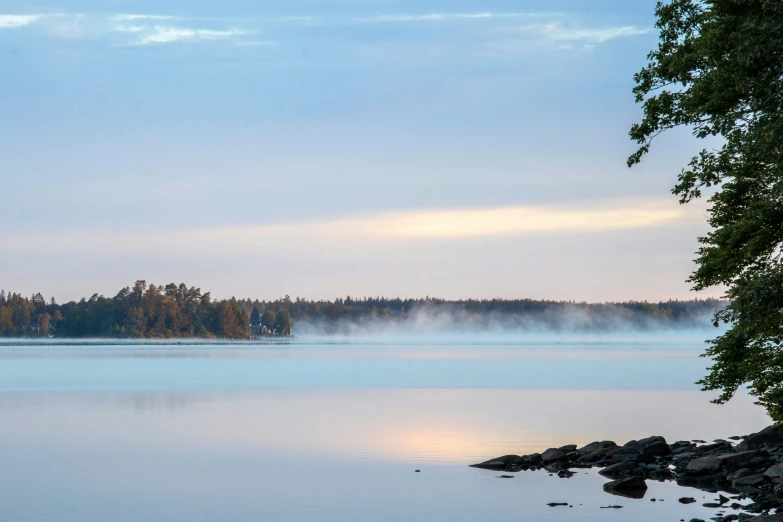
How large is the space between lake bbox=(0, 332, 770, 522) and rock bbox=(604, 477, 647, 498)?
0.37 meters

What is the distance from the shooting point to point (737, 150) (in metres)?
24.2

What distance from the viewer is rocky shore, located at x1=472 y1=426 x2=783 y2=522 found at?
84.4 feet

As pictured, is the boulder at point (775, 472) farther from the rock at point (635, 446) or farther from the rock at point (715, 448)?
the rock at point (635, 446)

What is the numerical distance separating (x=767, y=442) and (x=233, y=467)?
59.4ft

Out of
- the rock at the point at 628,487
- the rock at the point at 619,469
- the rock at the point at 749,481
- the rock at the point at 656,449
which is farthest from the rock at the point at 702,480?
the rock at the point at 656,449

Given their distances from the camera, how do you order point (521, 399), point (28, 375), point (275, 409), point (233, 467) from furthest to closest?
point (28, 375) < point (521, 399) < point (275, 409) < point (233, 467)

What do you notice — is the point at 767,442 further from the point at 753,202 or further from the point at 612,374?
the point at 612,374

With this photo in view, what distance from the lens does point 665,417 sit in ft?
173

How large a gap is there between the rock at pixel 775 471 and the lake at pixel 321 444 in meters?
2.20

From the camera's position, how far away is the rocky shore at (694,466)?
25.7 metres

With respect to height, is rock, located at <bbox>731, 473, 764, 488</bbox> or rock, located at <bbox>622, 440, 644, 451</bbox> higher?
rock, located at <bbox>622, 440, 644, 451</bbox>

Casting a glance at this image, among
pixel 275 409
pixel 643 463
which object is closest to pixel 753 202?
pixel 643 463

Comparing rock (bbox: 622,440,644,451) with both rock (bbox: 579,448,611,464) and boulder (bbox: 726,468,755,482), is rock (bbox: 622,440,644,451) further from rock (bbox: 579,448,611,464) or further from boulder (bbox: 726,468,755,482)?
boulder (bbox: 726,468,755,482)

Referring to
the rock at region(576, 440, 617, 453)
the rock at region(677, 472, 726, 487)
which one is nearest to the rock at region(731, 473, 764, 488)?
the rock at region(677, 472, 726, 487)
